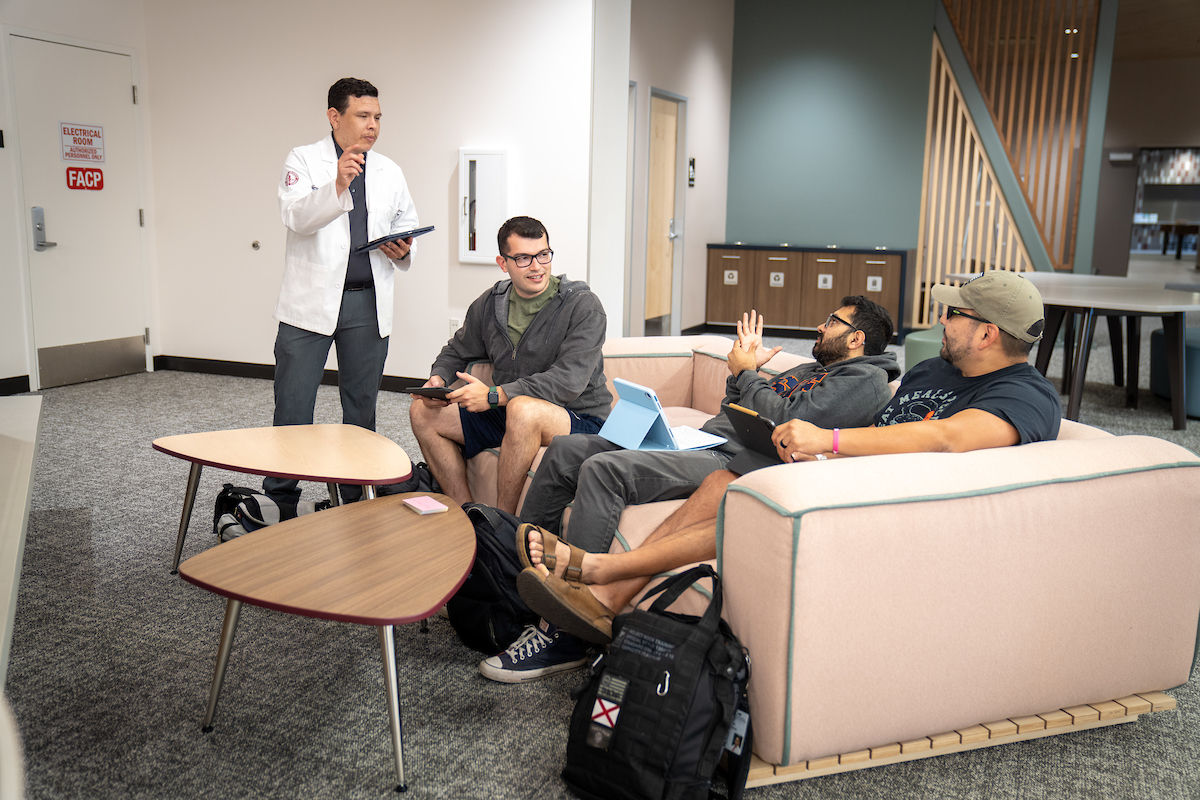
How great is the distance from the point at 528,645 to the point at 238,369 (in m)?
4.81

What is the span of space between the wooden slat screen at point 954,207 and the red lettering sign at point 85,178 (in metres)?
6.95

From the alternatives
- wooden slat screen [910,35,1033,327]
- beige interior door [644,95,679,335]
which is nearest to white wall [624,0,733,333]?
beige interior door [644,95,679,335]

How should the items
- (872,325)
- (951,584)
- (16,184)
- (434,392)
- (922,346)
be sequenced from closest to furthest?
(951,584), (872,325), (434,392), (922,346), (16,184)

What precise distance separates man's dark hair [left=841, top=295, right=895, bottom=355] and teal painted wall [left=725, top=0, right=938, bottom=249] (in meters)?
6.50

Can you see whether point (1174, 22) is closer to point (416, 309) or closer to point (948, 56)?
point (948, 56)

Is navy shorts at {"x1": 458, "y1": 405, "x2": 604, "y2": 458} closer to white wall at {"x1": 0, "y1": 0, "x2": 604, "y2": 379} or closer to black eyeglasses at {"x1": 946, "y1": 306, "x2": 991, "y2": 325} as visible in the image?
black eyeglasses at {"x1": 946, "y1": 306, "x2": 991, "y2": 325}

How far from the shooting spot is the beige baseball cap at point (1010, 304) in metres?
2.18

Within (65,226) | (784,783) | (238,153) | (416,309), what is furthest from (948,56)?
(784,783)

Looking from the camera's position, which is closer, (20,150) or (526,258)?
(526,258)

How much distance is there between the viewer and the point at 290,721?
6.68 ft

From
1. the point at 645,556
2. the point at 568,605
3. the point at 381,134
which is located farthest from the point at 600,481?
the point at 381,134

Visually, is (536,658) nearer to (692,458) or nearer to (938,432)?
(692,458)

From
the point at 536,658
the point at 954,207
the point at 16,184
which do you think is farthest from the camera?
the point at 954,207

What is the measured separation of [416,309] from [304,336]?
2.51 metres
